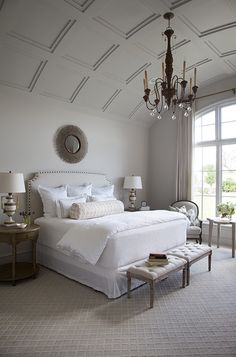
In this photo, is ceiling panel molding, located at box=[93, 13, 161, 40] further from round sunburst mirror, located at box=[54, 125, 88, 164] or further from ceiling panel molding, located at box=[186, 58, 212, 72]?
round sunburst mirror, located at box=[54, 125, 88, 164]

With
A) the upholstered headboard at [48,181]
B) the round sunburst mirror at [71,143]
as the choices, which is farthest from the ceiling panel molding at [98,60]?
the upholstered headboard at [48,181]

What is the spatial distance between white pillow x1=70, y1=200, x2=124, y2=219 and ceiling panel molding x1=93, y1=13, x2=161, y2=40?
100 inches

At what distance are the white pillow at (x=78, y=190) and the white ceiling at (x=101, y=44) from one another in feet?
5.03

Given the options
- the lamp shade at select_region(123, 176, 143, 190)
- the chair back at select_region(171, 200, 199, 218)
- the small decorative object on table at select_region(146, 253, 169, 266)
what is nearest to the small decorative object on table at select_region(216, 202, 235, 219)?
the chair back at select_region(171, 200, 199, 218)

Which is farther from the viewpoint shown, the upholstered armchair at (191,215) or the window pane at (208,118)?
the window pane at (208,118)

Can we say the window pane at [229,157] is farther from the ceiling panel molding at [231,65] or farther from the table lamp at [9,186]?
the table lamp at [9,186]

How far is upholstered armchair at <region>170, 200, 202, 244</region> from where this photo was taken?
4.95m

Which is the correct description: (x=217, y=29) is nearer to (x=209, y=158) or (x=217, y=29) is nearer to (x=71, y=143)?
(x=209, y=158)

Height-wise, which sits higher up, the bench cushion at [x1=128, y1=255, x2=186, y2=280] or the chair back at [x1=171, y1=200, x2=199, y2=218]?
the chair back at [x1=171, y1=200, x2=199, y2=218]

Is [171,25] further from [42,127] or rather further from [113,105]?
[42,127]

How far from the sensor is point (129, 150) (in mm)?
6180

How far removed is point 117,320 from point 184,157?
4207 mm

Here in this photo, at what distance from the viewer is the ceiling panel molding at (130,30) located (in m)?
3.47

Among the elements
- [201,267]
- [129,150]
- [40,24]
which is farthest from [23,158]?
[201,267]
